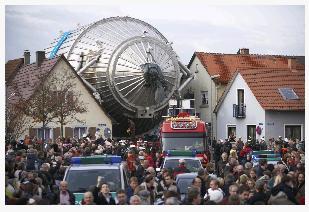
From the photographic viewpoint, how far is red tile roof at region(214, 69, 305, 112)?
3956 cm

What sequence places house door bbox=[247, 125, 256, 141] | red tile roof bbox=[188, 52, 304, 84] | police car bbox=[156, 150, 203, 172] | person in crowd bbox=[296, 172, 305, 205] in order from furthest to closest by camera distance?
red tile roof bbox=[188, 52, 304, 84]
house door bbox=[247, 125, 256, 141]
police car bbox=[156, 150, 203, 172]
person in crowd bbox=[296, 172, 305, 205]

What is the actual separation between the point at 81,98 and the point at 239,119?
9263mm

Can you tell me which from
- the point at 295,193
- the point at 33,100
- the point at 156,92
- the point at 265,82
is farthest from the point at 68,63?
the point at 295,193

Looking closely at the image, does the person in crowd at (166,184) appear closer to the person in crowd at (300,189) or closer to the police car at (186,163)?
the person in crowd at (300,189)

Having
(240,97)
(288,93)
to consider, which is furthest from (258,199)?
(240,97)

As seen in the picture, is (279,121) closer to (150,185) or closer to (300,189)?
(150,185)

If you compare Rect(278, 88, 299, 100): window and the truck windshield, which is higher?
Rect(278, 88, 299, 100): window

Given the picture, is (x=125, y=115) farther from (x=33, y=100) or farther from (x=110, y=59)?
(x=33, y=100)

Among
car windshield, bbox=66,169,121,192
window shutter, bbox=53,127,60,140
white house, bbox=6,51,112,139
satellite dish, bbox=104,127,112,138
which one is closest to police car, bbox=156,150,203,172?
car windshield, bbox=66,169,121,192

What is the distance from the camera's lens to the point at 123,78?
131 feet

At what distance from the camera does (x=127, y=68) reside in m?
40.0

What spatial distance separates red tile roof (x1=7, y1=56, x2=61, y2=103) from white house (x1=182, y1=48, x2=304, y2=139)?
34.2 ft

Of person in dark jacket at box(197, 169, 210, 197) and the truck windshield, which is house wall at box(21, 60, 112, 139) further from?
person in dark jacket at box(197, 169, 210, 197)

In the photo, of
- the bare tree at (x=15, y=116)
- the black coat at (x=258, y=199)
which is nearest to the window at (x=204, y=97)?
the bare tree at (x=15, y=116)
